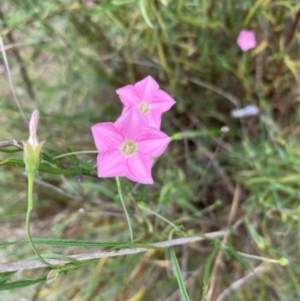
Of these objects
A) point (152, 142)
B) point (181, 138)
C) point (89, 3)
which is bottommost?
point (181, 138)

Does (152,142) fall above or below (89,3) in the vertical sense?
below

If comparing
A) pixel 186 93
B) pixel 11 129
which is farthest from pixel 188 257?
pixel 11 129

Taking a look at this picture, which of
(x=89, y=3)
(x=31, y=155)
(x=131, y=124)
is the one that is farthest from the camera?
(x=89, y=3)

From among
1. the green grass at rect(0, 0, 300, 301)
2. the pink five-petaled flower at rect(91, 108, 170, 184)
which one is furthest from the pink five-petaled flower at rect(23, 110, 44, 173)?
the green grass at rect(0, 0, 300, 301)

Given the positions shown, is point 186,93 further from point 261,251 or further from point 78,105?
point 261,251

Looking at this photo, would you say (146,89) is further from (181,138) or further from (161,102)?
(181,138)

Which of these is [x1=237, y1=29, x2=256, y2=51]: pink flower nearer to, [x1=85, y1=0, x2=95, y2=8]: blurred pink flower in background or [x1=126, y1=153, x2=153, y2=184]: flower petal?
[x1=85, y1=0, x2=95, y2=8]: blurred pink flower in background

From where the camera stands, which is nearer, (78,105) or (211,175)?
(211,175)

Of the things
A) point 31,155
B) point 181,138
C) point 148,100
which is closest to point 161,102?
point 148,100

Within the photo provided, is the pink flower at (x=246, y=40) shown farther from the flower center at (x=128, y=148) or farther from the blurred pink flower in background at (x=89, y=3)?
the flower center at (x=128, y=148)
